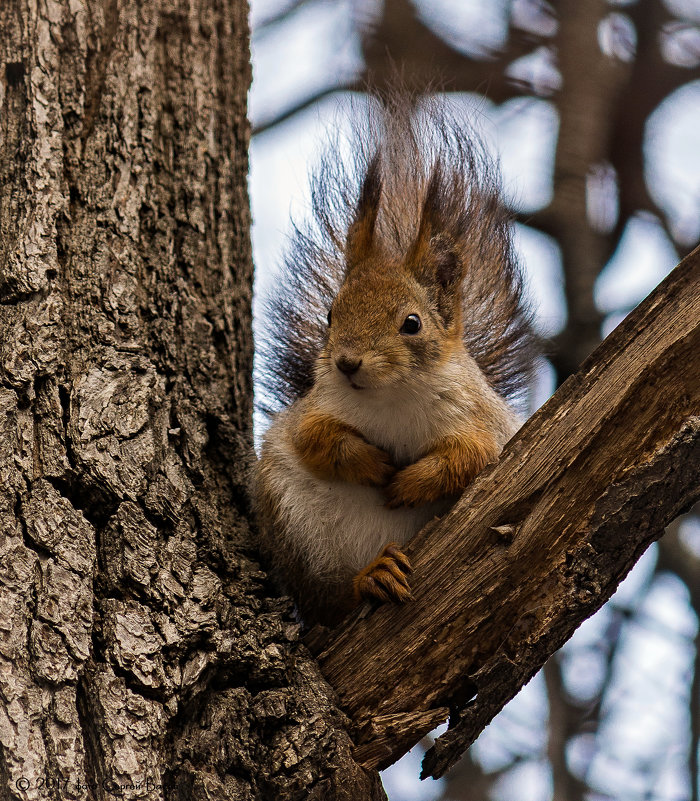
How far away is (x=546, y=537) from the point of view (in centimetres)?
204

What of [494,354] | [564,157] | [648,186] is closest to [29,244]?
[494,354]

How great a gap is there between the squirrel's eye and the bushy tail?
407 millimetres

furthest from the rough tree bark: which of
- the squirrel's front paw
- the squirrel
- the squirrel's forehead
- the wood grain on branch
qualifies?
the squirrel's forehead

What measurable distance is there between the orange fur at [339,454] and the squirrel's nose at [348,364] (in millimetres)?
240

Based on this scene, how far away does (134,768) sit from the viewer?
180cm

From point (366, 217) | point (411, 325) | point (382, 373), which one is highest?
point (366, 217)

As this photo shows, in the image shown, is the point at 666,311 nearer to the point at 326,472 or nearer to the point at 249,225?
the point at 326,472

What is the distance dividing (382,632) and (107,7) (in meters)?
2.15

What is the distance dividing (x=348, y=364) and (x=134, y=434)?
0.59 meters

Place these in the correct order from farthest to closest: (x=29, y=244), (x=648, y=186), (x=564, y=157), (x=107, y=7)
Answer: (x=648, y=186), (x=564, y=157), (x=107, y=7), (x=29, y=244)

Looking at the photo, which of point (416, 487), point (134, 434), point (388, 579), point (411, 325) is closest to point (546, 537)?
point (388, 579)

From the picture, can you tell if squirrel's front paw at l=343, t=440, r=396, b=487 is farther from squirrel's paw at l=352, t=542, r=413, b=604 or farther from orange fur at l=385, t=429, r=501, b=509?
squirrel's paw at l=352, t=542, r=413, b=604

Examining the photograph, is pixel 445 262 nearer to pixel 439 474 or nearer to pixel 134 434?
pixel 439 474

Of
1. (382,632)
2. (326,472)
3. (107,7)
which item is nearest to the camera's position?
(382,632)
